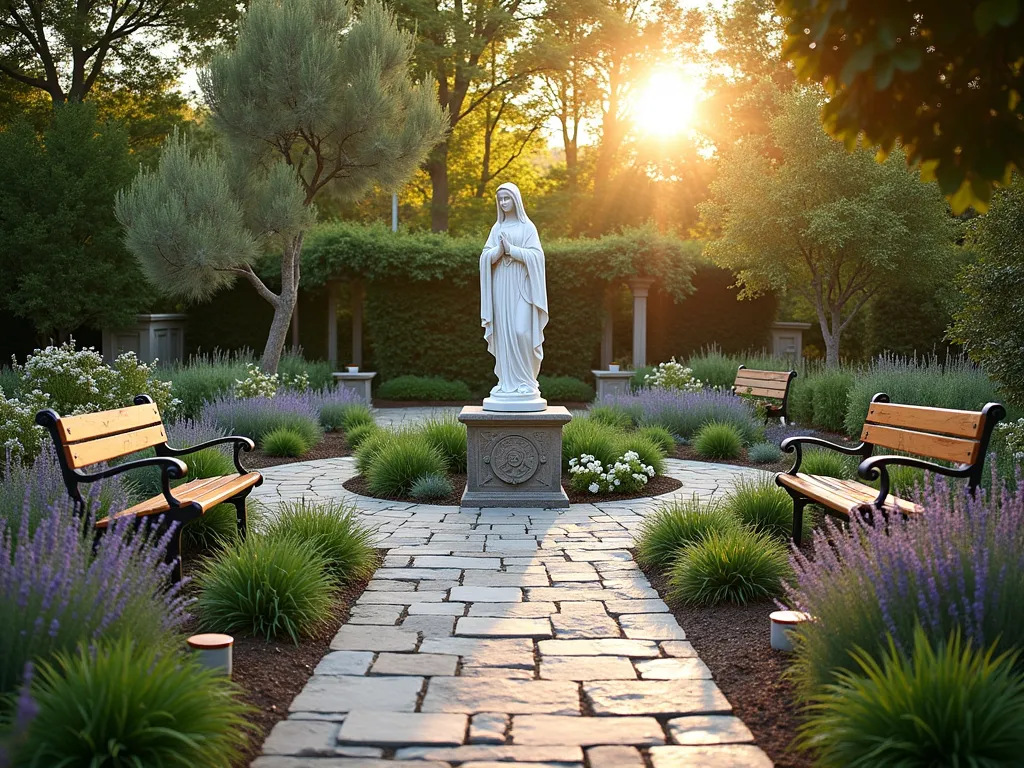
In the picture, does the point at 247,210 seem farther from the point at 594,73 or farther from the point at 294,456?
the point at 594,73

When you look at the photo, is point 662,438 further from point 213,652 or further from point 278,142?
point 278,142

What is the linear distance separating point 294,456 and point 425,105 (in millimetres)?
7855

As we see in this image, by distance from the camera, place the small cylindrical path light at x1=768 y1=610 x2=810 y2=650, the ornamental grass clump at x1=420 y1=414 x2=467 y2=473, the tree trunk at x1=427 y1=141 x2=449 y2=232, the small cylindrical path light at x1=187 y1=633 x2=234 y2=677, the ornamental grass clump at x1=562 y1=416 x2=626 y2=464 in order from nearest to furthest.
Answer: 1. the small cylindrical path light at x1=187 y1=633 x2=234 y2=677
2. the small cylindrical path light at x1=768 y1=610 x2=810 y2=650
3. the ornamental grass clump at x1=562 y1=416 x2=626 y2=464
4. the ornamental grass clump at x1=420 y1=414 x2=467 y2=473
5. the tree trunk at x1=427 y1=141 x2=449 y2=232

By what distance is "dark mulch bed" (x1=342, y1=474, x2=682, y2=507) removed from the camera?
831 cm

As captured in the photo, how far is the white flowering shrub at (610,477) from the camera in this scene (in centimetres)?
848

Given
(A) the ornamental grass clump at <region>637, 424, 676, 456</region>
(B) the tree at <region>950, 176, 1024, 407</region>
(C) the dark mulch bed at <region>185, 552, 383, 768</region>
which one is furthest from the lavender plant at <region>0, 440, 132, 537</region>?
(B) the tree at <region>950, 176, 1024, 407</region>

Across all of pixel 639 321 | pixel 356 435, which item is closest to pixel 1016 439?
pixel 356 435

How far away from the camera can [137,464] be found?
4.80 meters

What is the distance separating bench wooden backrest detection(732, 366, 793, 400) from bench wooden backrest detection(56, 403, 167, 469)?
930 centimetres

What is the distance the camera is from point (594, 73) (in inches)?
1168

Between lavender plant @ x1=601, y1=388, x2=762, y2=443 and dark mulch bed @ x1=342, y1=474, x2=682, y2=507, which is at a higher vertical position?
lavender plant @ x1=601, y1=388, x2=762, y2=443

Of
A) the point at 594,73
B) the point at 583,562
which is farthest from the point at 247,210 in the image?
the point at 594,73

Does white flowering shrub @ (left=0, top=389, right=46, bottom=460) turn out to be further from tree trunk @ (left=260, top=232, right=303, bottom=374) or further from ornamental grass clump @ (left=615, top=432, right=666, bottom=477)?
tree trunk @ (left=260, top=232, right=303, bottom=374)

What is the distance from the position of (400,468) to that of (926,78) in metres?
6.36
